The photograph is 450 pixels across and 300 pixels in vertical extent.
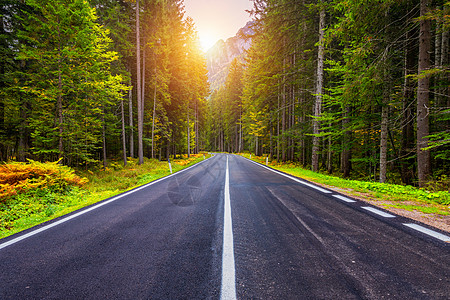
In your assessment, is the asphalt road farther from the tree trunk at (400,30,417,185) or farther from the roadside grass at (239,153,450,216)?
the tree trunk at (400,30,417,185)

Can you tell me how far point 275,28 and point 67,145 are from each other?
54.2ft

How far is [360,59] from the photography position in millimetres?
6594

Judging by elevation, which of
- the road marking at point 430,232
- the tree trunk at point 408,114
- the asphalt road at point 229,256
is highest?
the tree trunk at point 408,114

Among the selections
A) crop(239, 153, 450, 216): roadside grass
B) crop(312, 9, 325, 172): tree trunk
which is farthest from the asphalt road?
crop(312, 9, 325, 172): tree trunk

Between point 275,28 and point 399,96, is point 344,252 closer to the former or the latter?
point 399,96

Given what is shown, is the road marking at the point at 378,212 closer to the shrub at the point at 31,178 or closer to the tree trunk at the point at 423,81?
the tree trunk at the point at 423,81

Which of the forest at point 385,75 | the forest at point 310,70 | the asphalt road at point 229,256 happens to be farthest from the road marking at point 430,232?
the forest at point 310,70

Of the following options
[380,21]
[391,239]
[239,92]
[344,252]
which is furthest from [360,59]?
[239,92]

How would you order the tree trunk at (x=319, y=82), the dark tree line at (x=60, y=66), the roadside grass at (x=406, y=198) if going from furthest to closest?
the tree trunk at (x=319, y=82) < the dark tree line at (x=60, y=66) < the roadside grass at (x=406, y=198)

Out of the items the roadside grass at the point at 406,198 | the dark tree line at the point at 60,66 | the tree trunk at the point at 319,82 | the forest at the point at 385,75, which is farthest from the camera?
the tree trunk at the point at 319,82

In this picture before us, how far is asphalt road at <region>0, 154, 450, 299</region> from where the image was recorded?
1.67 m

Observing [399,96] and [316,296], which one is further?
[399,96]

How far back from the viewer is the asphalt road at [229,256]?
5.49ft

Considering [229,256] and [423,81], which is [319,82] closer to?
[423,81]
